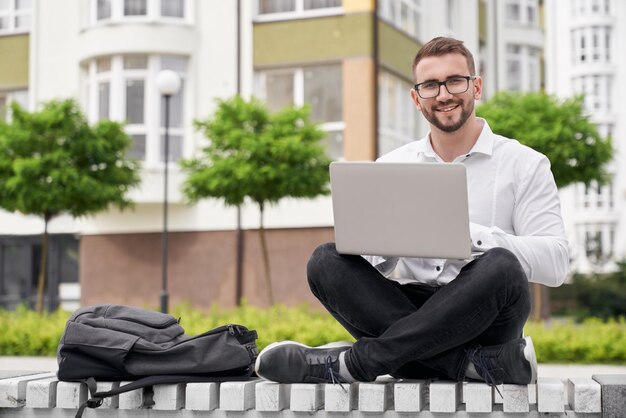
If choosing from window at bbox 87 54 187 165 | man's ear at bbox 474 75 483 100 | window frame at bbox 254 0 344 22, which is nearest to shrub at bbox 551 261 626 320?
window frame at bbox 254 0 344 22

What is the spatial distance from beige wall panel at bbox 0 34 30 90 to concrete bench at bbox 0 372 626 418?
61.2 ft

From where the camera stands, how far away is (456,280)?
3.55m

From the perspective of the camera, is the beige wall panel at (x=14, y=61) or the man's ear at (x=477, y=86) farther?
the beige wall panel at (x=14, y=61)

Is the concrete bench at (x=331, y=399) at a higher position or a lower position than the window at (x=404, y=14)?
lower

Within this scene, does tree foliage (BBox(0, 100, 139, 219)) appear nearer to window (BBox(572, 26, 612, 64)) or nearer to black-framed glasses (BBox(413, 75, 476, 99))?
black-framed glasses (BBox(413, 75, 476, 99))

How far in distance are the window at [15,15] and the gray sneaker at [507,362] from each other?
20.0m

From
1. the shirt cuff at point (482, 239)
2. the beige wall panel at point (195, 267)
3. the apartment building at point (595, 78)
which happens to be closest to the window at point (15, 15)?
the beige wall panel at point (195, 267)

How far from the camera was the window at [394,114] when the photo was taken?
19.5 m

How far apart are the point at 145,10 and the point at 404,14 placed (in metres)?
5.51

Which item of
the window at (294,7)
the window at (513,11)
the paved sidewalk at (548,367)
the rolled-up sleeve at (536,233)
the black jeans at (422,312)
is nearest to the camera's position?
the black jeans at (422,312)

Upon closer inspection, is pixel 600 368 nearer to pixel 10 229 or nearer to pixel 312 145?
pixel 312 145

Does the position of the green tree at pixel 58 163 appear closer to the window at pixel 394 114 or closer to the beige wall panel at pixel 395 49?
the window at pixel 394 114

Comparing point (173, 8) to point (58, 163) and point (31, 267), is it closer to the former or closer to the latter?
point (58, 163)

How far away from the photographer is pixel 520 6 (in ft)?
114
